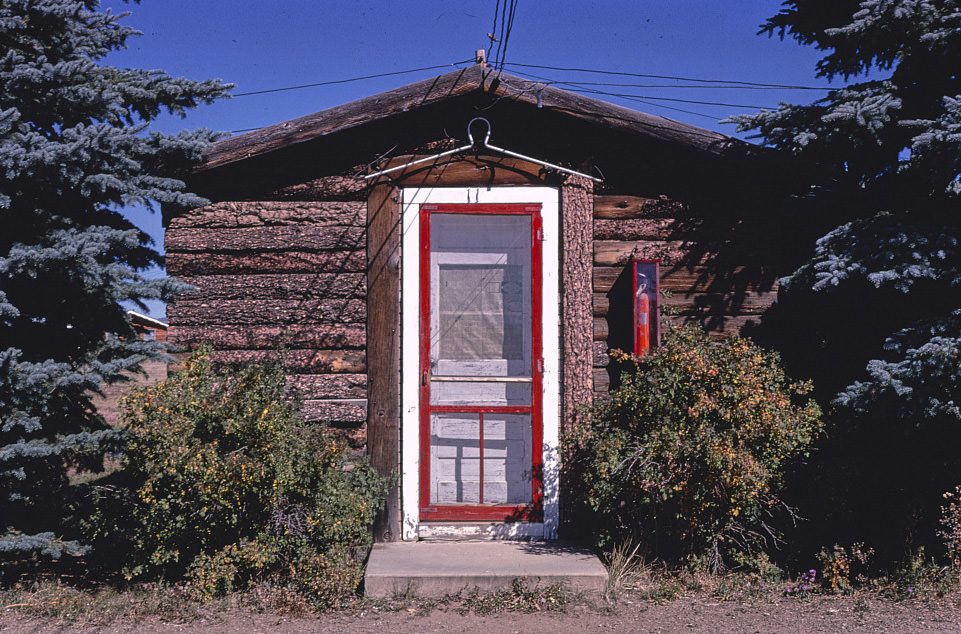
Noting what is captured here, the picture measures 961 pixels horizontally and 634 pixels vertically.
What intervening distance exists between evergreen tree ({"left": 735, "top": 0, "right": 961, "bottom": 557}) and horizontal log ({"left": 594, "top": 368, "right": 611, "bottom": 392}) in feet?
4.98

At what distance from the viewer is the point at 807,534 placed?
499 cm

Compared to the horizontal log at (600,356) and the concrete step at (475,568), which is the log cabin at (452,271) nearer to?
the horizontal log at (600,356)

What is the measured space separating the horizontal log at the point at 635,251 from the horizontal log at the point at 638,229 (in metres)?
0.04

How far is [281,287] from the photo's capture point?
552 cm

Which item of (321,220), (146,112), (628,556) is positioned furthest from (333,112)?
(628,556)

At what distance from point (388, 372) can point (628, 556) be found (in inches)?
90.8

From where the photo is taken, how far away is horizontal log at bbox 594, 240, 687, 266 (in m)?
5.58

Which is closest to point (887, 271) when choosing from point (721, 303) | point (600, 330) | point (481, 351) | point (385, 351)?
point (721, 303)

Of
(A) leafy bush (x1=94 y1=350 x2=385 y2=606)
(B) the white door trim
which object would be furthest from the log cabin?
(A) leafy bush (x1=94 y1=350 x2=385 y2=606)

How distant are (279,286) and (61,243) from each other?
1.55m

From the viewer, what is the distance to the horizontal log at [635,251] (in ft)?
18.3

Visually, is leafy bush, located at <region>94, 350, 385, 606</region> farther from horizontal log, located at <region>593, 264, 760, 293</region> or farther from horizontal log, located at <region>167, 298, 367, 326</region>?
horizontal log, located at <region>593, 264, 760, 293</region>

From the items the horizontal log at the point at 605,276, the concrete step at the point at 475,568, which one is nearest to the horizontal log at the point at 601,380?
the horizontal log at the point at 605,276

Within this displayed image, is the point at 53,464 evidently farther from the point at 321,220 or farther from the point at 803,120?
the point at 803,120
